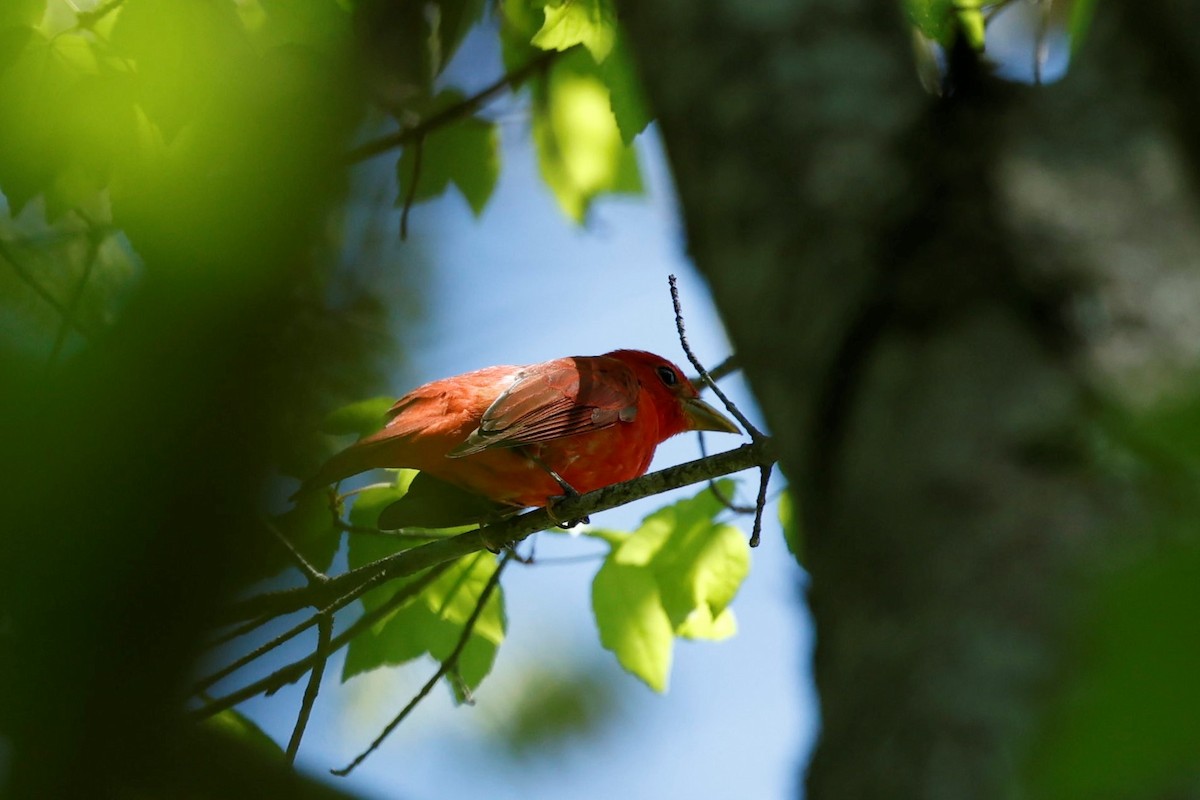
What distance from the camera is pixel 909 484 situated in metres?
A: 0.81

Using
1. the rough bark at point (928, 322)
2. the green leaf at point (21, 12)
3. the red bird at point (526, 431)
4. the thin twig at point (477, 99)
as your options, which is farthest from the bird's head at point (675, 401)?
the rough bark at point (928, 322)

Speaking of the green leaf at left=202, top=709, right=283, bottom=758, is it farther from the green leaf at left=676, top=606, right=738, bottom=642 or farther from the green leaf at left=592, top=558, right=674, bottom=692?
the green leaf at left=676, top=606, right=738, bottom=642

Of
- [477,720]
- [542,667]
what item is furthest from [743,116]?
[542,667]

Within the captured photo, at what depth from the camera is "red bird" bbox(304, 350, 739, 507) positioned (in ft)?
14.1

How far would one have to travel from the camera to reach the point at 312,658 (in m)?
3.19

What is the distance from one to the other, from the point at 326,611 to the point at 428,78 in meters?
1.62

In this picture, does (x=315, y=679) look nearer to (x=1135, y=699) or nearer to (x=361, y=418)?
(x=361, y=418)

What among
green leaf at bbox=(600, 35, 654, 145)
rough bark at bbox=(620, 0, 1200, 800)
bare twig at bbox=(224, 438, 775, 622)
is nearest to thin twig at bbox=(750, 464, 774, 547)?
bare twig at bbox=(224, 438, 775, 622)

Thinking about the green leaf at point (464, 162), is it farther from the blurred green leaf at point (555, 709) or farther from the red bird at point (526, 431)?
the blurred green leaf at point (555, 709)

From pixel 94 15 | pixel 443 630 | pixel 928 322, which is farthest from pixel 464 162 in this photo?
pixel 928 322

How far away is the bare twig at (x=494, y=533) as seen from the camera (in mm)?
3113

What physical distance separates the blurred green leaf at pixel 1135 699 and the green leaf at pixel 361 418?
9.18 ft

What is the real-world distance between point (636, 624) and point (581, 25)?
1.81 metres

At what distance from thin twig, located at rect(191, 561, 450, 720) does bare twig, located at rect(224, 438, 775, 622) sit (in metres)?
0.16
